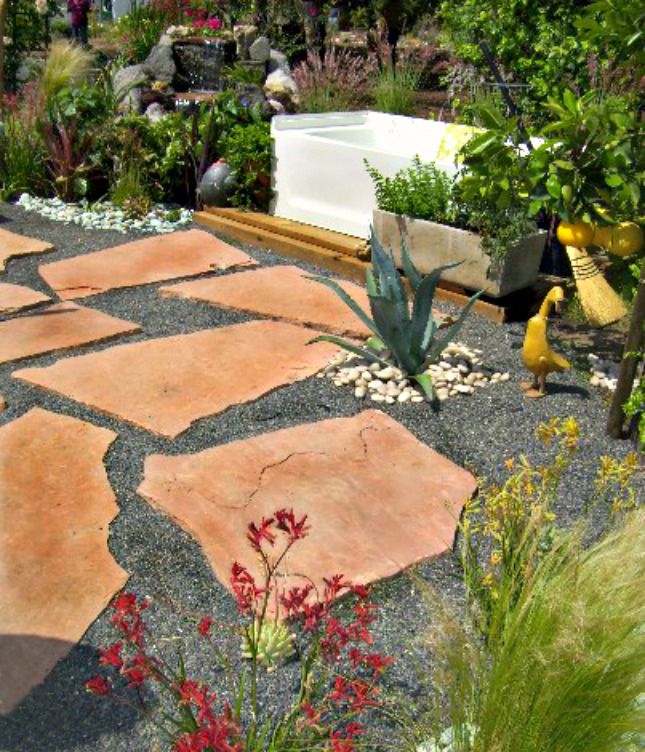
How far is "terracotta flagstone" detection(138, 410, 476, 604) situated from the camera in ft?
9.11

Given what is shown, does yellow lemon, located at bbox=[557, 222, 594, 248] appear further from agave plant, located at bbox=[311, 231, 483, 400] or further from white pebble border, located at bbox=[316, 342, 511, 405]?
white pebble border, located at bbox=[316, 342, 511, 405]

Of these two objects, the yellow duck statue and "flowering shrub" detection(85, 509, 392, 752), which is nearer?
"flowering shrub" detection(85, 509, 392, 752)

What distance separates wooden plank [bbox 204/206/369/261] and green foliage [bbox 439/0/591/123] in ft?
4.26

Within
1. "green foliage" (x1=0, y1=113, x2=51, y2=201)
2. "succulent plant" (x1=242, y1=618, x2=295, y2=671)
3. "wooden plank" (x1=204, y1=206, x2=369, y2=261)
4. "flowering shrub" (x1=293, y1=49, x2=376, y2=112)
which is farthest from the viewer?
"flowering shrub" (x1=293, y1=49, x2=376, y2=112)

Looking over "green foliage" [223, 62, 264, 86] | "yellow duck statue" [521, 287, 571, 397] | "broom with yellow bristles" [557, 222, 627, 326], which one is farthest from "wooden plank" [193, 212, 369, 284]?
"green foliage" [223, 62, 264, 86]

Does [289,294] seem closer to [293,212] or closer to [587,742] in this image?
[293,212]

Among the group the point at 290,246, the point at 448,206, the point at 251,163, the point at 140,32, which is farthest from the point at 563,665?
the point at 140,32

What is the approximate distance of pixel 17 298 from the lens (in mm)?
4777

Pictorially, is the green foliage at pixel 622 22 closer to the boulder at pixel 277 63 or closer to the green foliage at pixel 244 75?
the green foliage at pixel 244 75

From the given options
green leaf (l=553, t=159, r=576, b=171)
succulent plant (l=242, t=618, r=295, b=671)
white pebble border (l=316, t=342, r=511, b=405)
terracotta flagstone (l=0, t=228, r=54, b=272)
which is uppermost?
green leaf (l=553, t=159, r=576, b=171)

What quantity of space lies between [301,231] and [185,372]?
2102 mm

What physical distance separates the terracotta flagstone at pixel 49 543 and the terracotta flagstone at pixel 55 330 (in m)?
0.66

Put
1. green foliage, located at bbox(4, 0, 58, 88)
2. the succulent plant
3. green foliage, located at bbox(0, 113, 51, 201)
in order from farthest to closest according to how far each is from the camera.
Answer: green foliage, located at bbox(4, 0, 58, 88) → green foliage, located at bbox(0, 113, 51, 201) → the succulent plant

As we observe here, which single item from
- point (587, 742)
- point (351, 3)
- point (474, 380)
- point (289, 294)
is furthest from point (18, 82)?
point (587, 742)
